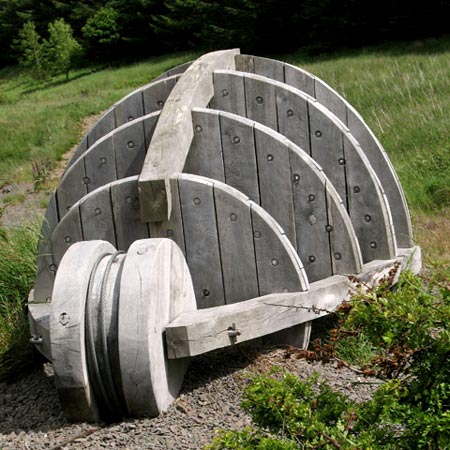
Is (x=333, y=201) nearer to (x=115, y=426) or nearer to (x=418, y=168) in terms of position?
(x=115, y=426)

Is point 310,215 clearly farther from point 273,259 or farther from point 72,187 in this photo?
point 72,187

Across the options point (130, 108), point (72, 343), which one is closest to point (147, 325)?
point (72, 343)

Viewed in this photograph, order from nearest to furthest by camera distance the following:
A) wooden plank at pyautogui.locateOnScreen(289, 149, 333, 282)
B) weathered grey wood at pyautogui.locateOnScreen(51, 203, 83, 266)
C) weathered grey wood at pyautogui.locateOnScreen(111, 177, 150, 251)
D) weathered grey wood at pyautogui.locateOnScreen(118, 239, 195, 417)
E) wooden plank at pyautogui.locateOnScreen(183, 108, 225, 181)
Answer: weathered grey wood at pyautogui.locateOnScreen(118, 239, 195, 417) < weathered grey wood at pyautogui.locateOnScreen(111, 177, 150, 251) < weathered grey wood at pyautogui.locateOnScreen(51, 203, 83, 266) < wooden plank at pyautogui.locateOnScreen(289, 149, 333, 282) < wooden plank at pyautogui.locateOnScreen(183, 108, 225, 181)

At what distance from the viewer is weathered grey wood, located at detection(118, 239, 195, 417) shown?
→ 3.23 meters

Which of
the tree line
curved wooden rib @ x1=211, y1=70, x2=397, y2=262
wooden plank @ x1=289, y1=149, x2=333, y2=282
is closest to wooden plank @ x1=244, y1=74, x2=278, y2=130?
curved wooden rib @ x1=211, y1=70, x2=397, y2=262

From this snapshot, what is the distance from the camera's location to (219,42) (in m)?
40.6

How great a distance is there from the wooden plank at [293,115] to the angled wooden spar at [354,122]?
58cm

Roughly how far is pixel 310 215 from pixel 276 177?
280mm

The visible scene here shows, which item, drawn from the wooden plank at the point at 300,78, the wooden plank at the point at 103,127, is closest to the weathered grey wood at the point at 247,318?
the wooden plank at the point at 300,78

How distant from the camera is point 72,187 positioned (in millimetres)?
4609

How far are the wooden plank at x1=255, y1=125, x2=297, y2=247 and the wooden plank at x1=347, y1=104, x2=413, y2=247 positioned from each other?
4.23 feet

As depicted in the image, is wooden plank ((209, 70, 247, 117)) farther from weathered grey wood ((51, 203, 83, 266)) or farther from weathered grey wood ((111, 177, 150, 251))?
weathered grey wood ((51, 203, 83, 266))

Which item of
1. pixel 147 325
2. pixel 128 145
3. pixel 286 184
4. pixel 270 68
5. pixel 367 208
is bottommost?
pixel 147 325

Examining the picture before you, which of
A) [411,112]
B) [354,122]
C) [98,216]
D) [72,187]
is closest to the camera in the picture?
[98,216]
